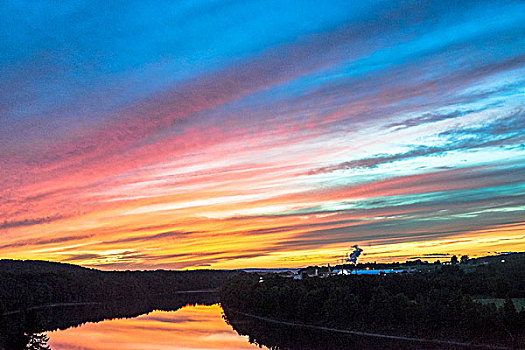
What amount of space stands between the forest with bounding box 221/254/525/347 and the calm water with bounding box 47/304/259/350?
962 centimetres

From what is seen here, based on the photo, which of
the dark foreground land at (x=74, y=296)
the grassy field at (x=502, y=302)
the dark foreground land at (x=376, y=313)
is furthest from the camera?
the dark foreground land at (x=74, y=296)

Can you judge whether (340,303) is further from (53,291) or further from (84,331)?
(53,291)

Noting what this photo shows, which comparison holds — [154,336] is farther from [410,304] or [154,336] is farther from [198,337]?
[410,304]

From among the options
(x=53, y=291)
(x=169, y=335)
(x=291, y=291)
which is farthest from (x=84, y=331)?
(x=53, y=291)

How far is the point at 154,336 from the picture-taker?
6881 cm

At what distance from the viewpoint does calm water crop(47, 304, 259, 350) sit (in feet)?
197

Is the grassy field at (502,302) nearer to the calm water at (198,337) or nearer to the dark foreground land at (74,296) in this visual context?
the calm water at (198,337)

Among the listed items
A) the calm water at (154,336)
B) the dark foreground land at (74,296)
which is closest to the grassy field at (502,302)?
the calm water at (154,336)

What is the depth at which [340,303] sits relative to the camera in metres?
73.2

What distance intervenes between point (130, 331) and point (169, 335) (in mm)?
10183

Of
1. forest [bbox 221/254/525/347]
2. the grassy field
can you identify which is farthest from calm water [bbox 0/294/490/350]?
the grassy field

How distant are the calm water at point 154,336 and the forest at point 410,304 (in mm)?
9621

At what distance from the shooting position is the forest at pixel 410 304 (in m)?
55.6

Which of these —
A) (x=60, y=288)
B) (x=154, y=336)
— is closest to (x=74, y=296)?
(x=60, y=288)
